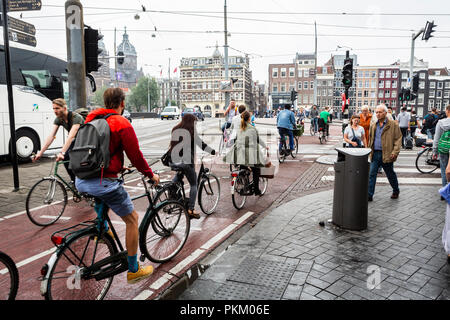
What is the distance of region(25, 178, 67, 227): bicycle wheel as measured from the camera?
511 cm

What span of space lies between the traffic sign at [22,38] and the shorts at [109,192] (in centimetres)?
1021

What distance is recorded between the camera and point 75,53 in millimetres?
6871

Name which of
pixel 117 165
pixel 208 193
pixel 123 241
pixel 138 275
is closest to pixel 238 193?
pixel 208 193

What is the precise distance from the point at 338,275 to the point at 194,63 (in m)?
93.1

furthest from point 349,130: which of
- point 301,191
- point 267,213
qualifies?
point 267,213

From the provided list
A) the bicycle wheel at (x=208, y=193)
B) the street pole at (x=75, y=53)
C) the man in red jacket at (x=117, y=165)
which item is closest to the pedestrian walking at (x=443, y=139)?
the bicycle wheel at (x=208, y=193)

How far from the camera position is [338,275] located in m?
3.54

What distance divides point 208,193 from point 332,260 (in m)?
2.46

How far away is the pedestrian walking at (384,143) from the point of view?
20.8 ft

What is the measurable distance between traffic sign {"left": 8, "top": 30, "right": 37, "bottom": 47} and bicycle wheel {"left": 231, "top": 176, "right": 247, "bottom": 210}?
9256 millimetres

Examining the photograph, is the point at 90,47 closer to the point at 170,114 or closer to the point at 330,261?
the point at 330,261

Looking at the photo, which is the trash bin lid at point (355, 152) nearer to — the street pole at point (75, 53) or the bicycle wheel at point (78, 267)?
the bicycle wheel at point (78, 267)

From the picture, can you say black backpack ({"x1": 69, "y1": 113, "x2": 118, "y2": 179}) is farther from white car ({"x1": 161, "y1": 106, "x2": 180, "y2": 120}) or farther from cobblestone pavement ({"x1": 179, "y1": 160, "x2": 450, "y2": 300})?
white car ({"x1": 161, "y1": 106, "x2": 180, "y2": 120})

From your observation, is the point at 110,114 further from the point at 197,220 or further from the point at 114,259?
the point at 197,220
